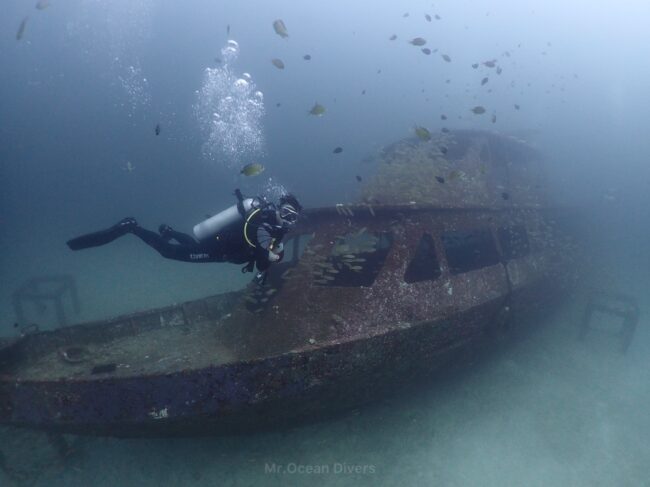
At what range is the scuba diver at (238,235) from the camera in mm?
4715

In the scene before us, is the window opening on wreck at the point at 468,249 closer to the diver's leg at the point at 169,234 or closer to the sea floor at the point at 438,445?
the sea floor at the point at 438,445

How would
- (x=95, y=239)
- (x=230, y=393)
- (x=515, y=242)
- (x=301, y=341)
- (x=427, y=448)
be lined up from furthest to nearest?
(x=515, y=242), (x=427, y=448), (x=95, y=239), (x=301, y=341), (x=230, y=393)

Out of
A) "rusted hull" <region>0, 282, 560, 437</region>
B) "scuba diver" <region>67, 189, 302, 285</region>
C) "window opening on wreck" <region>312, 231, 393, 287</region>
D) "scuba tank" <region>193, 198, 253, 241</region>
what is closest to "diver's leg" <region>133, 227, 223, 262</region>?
"scuba diver" <region>67, 189, 302, 285</region>

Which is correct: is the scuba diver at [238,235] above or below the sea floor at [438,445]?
above

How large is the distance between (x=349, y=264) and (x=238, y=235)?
2.10 meters

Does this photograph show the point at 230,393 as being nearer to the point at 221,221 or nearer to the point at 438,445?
the point at 221,221

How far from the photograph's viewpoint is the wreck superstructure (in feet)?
14.0

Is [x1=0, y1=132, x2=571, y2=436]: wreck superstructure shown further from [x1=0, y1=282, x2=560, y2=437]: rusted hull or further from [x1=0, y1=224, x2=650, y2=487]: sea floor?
[x1=0, y1=224, x2=650, y2=487]: sea floor

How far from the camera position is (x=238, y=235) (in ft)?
17.0

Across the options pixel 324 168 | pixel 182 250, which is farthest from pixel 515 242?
pixel 324 168

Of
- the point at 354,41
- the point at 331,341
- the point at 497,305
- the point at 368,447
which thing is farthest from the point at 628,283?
the point at 354,41

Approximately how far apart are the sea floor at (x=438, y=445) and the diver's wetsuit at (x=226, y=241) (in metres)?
2.89

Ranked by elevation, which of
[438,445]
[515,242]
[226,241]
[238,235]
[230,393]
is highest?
[238,235]

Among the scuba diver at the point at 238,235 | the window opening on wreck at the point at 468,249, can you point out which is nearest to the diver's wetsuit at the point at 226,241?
the scuba diver at the point at 238,235
